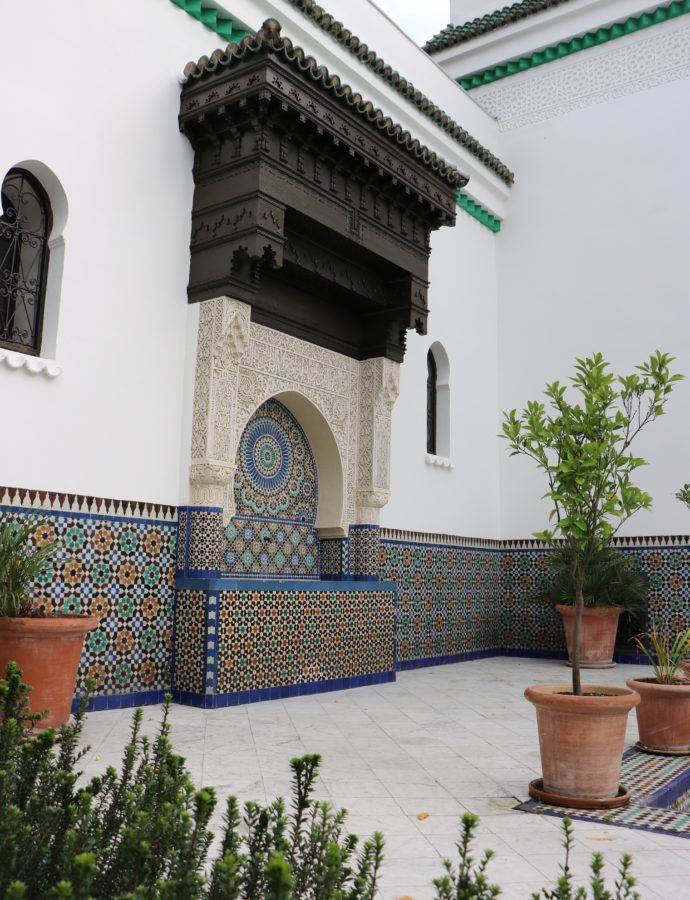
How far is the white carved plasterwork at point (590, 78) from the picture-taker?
1072 cm

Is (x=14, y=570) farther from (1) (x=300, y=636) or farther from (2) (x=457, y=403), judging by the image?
(2) (x=457, y=403)

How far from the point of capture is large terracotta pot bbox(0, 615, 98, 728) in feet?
15.2

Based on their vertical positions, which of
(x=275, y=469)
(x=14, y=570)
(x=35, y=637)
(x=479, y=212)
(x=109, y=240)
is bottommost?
(x=35, y=637)

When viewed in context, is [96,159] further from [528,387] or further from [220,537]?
[528,387]

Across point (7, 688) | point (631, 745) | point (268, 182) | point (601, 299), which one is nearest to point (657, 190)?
point (601, 299)

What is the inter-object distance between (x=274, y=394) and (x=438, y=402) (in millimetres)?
3339

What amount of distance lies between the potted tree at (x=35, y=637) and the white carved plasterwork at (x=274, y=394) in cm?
179

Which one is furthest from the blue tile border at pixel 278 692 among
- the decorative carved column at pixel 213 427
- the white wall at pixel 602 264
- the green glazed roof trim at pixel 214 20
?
the green glazed roof trim at pixel 214 20

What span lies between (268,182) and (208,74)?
102cm

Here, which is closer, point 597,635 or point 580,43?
point 597,635

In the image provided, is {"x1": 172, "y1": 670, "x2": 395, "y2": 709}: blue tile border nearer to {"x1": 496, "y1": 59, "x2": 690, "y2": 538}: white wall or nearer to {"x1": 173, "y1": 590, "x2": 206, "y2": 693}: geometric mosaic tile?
{"x1": 173, "y1": 590, "x2": 206, "y2": 693}: geometric mosaic tile

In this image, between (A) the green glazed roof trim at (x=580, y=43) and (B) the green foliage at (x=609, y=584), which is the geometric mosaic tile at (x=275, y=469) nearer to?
(B) the green foliage at (x=609, y=584)

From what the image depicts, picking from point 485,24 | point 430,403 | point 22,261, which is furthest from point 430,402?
point 485,24

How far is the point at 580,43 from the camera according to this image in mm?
11414
